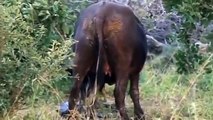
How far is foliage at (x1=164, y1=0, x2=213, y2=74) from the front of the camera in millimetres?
7172

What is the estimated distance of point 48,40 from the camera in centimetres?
787

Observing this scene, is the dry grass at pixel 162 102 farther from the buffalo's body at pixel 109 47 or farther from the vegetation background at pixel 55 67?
the buffalo's body at pixel 109 47

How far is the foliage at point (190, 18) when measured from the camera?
23.5ft

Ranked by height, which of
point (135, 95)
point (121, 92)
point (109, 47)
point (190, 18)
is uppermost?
point (190, 18)

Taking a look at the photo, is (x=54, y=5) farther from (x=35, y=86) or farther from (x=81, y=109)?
(x=35, y=86)

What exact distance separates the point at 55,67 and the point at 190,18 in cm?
187

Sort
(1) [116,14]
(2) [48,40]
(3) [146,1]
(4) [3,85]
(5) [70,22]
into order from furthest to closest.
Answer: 1. (3) [146,1]
2. (5) [70,22]
3. (2) [48,40]
4. (1) [116,14]
5. (4) [3,85]

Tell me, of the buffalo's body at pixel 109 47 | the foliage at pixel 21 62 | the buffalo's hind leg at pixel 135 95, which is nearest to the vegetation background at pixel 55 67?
the foliage at pixel 21 62

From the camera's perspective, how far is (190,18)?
7.23 m

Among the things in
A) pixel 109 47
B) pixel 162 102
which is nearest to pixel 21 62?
pixel 109 47

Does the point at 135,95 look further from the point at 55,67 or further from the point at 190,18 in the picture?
the point at 55,67

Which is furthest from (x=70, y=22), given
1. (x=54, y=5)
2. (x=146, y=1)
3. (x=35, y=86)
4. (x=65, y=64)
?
(x=146, y=1)

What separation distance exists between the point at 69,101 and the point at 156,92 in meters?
1.52

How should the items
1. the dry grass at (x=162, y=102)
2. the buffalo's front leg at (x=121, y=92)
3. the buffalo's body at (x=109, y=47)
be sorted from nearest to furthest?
the dry grass at (x=162, y=102)
the buffalo's body at (x=109, y=47)
the buffalo's front leg at (x=121, y=92)
